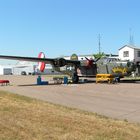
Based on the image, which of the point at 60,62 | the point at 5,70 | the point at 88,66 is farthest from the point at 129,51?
the point at 5,70

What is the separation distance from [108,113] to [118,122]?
85.6 inches

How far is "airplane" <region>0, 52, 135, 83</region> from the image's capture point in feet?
117

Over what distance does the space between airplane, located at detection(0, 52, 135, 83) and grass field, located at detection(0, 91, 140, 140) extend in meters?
23.6

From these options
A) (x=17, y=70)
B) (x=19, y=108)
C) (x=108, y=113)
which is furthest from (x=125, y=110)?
(x=17, y=70)

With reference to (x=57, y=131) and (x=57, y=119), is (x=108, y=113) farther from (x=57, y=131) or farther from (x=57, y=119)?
(x=57, y=131)

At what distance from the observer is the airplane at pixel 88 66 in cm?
3564

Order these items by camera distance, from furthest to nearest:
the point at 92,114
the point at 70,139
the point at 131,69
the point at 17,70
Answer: the point at 17,70
the point at 131,69
the point at 92,114
the point at 70,139

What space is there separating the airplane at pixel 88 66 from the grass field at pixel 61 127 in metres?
23.6

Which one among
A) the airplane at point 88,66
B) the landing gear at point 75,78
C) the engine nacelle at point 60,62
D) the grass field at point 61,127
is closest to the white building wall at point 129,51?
the airplane at point 88,66

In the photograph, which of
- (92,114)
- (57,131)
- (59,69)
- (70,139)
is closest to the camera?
(70,139)

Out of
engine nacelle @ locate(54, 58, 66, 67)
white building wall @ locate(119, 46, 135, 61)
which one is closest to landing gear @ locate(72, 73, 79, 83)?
engine nacelle @ locate(54, 58, 66, 67)

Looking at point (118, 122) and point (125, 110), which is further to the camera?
point (125, 110)

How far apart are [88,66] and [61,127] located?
29524 millimetres

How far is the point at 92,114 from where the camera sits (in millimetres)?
12477
